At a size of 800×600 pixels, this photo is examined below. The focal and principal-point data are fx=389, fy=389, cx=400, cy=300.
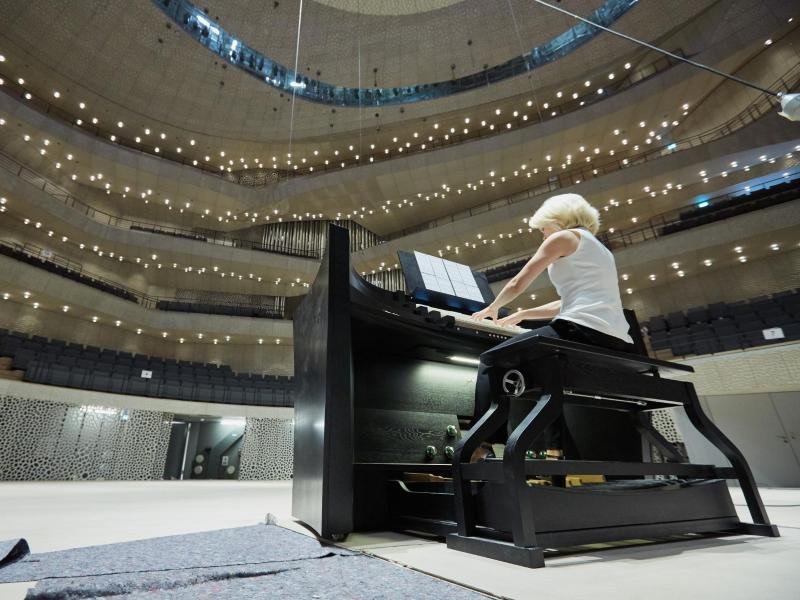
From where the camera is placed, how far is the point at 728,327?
8.97 meters

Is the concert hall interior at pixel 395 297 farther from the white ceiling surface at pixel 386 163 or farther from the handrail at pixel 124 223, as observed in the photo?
the handrail at pixel 124 223

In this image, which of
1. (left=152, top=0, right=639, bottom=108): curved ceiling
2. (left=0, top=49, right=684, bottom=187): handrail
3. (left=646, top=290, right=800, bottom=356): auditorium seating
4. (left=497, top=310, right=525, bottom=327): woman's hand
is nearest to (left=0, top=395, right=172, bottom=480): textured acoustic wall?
(left=0, top=49, right=684, bottom=187): handrail

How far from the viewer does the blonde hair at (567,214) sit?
61.9 inches

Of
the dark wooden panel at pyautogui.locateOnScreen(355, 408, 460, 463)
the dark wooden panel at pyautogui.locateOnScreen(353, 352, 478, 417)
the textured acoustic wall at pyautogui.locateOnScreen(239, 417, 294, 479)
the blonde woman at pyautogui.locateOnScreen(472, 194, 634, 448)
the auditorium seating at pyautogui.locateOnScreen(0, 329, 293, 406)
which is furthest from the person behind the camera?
the textured acoustic wall at pyautogui.locateOnScreen(239, 417, 294, 479)

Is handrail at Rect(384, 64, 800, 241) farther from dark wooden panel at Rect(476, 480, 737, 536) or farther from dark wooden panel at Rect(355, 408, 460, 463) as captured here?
dark wooden panel at Rect(476, 480, 737, 536)

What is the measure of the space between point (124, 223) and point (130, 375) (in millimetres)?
8081

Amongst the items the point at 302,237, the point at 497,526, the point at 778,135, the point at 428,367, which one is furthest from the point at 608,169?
the point at 497,526

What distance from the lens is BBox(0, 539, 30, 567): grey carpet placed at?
105cm

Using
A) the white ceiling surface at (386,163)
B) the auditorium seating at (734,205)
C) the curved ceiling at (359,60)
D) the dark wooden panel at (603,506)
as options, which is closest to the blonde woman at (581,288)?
the dark wooden panel at (603,506)

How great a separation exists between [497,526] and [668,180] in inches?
612

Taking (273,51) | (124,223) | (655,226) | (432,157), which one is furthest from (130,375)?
(655,226)

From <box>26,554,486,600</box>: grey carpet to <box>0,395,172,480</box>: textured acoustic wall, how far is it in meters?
12.1

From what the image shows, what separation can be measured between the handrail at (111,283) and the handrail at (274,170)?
4675 millimetres

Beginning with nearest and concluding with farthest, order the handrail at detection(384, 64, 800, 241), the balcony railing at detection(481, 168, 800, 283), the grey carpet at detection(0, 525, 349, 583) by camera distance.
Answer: the grey carpet at detection(0, 525, 349, 583)
the balcony railing at detection(481, 168, 800, 283)
the handrail at detection(384, 64, 800, 241)
